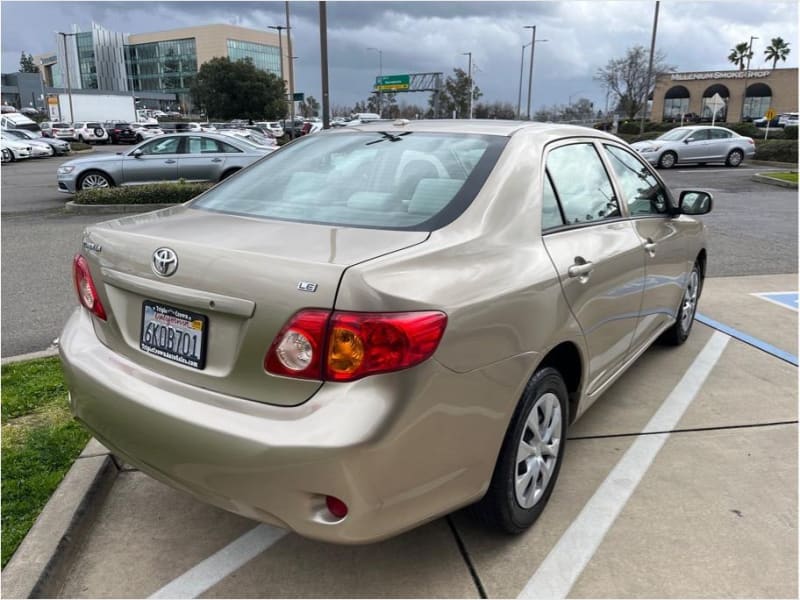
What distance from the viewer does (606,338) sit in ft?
10.7

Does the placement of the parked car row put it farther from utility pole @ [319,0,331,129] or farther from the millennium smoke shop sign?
the millennium smoke shop sign

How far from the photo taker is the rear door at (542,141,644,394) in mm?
2875

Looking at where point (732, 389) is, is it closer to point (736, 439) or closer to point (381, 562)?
point (736, 439)

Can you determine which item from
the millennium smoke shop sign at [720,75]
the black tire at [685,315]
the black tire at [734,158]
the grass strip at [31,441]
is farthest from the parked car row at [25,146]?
the millennium smoke shop sign at [720,75]

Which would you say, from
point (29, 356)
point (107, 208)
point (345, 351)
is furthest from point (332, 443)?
point (107, 208)

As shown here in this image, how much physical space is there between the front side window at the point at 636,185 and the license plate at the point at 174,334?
2560mm

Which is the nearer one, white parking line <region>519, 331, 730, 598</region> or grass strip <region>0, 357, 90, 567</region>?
white parking line <region>519, 331, 730, 598</region>

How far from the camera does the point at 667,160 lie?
24.3 m

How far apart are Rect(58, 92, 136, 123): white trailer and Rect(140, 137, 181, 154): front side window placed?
59298 mm

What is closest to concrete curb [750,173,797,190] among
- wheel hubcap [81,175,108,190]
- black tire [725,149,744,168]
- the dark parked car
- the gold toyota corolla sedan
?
black tire [725,149,744,168]

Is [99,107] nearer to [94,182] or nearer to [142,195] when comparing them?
[94,182]

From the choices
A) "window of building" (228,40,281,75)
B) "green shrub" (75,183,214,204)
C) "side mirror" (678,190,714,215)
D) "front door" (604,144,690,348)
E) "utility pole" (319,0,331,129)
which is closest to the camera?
"front door" (604,144,690,348)

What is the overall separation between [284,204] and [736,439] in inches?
112

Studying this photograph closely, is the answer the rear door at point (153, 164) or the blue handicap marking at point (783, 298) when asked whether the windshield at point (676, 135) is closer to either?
the rear door at point (153, 164)
